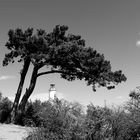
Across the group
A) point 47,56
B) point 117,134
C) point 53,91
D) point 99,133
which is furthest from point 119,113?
point 53,91

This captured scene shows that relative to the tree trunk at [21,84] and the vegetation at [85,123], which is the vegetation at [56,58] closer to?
the tree trunk at [21,84]

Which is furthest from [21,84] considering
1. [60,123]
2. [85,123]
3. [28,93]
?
[85,123]

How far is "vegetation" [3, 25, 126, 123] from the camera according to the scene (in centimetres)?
2294

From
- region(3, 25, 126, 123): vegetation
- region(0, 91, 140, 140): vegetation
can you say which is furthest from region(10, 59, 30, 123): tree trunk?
region(0, 91, 140, 140): vegetation

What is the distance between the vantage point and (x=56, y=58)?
23.4m

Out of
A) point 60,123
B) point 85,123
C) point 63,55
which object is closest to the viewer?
point 85,123

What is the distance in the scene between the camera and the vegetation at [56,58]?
75.3 feet

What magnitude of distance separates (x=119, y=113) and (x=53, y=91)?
80.1 feet

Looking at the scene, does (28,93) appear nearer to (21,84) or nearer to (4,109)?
(21,84)

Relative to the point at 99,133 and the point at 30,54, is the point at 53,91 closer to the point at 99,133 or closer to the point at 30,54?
the point at 30,54

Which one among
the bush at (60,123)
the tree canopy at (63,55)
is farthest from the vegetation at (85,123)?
the tree canopy at (63,55)

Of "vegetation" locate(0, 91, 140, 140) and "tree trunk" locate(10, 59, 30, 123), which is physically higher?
"tree trunk" locate(10, 59, 30, 123)

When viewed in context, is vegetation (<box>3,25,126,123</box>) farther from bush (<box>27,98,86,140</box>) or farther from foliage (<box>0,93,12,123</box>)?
bush (<box>27,98,86,140</box>)

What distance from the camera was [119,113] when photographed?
8445 mm
